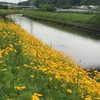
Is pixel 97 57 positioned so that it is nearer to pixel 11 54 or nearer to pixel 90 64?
pixel 90 64

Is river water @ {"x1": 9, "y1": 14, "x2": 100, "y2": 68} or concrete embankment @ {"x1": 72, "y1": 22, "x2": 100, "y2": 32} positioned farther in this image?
concrete embankment @ {"x1": 72, "y1": 22, "x2": 100, "y2": 32}

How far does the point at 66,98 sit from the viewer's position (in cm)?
380

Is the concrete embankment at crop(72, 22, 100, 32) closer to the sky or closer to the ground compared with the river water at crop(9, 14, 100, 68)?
closer to the ground

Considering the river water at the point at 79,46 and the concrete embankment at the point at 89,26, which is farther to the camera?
the concrete embankment at the point at 89,26

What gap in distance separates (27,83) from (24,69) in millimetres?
841

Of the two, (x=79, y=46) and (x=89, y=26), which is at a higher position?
(x=79, y=46)

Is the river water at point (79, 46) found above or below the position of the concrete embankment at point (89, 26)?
above

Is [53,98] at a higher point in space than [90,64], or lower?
higher

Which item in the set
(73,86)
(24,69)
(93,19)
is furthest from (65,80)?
(93,19)

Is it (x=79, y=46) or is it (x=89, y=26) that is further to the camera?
(x=89, y=26)

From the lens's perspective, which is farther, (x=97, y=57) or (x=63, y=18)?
(x=63, y=18)

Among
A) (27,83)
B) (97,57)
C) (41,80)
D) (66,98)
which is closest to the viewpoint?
(66,98)

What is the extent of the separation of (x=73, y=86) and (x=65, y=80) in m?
0.16

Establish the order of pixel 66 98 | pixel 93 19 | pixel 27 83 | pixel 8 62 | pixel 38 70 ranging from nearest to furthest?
pixel 66 98 → pixel 27 83 → pixel 38 70 → pixel 8 62 → pixel 93 19
